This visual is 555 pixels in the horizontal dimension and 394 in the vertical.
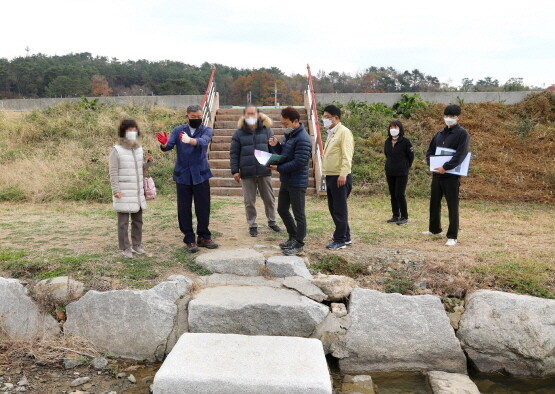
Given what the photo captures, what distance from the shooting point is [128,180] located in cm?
535

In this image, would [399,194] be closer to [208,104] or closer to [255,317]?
[255,317]

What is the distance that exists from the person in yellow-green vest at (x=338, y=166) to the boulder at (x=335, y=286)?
95cm

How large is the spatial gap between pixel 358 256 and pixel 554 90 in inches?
503

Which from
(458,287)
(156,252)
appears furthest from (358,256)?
(156,252)

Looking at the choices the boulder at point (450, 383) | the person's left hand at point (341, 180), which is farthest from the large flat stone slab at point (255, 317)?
the person's left hand at point (341, 180)

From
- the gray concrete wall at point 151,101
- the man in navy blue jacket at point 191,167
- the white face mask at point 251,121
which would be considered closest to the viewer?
the man in navy blue jacket at point 191,167

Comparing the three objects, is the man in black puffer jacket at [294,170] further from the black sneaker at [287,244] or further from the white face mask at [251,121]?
the white face mask at [251,121]

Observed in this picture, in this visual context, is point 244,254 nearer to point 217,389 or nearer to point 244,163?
point 244,163

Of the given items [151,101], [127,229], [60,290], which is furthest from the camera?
[151,101]

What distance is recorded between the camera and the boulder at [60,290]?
15.5 feet

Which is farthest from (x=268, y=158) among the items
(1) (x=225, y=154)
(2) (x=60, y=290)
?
(1) (x=225, y=154)

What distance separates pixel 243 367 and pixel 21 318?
2.65m

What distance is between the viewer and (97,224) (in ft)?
24.0

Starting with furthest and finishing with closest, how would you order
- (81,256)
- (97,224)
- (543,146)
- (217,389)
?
(543,146), (97,224), (81,256), (217,389)
